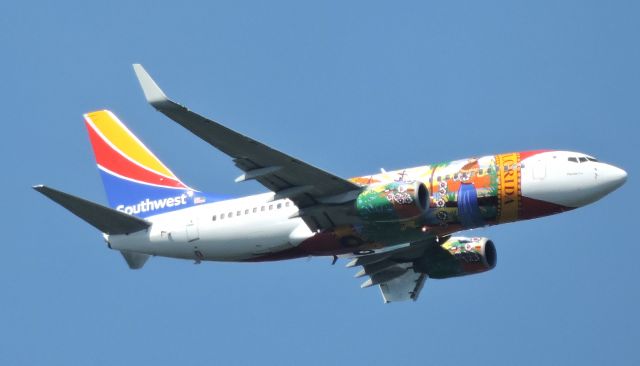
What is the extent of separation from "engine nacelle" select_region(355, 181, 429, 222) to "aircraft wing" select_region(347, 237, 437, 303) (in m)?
6.67

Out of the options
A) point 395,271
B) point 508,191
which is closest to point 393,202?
point 508,191

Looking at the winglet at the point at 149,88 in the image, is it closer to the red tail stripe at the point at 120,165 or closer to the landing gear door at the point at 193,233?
the landing gear door at the point at 193,233

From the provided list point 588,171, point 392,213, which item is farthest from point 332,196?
point 588,171

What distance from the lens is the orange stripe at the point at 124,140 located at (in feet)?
236

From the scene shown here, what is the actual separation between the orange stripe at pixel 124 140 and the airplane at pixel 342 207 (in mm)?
1500

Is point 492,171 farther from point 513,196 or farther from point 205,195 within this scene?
point 205,195

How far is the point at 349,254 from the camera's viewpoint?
67.0m

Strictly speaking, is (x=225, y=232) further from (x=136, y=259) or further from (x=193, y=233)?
(x=136, y=259)

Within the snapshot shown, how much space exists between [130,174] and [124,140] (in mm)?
2184

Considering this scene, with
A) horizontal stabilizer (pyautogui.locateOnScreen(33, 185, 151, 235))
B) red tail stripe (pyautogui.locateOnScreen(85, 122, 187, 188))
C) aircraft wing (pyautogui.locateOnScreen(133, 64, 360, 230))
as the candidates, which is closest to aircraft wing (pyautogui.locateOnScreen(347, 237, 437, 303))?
aircraft wing (pyautogui.locateOnScreen(133, 64, 360, 230))

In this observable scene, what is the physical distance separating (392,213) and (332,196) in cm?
322

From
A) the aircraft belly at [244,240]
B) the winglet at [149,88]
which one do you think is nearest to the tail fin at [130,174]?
the aircraft belly at [244,240]

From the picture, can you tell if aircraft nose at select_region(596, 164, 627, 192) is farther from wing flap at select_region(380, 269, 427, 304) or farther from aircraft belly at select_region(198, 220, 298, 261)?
aircraft belly at select_region(198, 220, 298, 261)

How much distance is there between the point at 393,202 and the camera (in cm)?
6141
